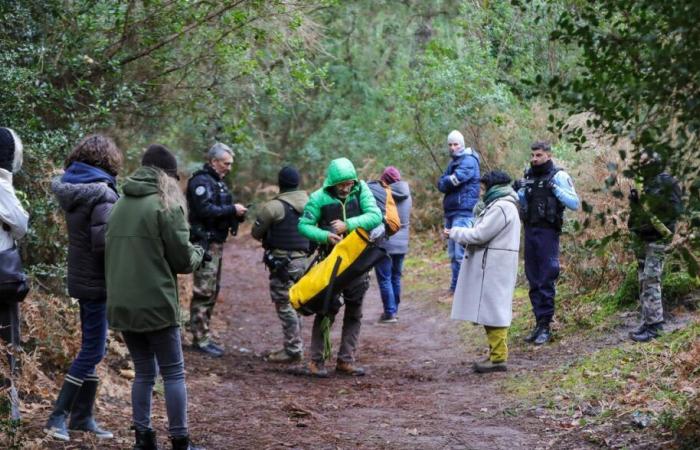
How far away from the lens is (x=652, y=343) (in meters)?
8.06

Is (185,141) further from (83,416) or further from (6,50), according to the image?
(83,416)

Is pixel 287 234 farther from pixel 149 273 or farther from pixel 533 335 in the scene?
pixel 149 273

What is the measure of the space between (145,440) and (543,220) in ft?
16.8

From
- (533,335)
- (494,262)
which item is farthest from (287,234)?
(533,335)

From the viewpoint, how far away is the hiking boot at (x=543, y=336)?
952 centimetres

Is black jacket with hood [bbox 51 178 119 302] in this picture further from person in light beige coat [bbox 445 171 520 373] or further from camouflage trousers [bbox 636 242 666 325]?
camouflage trousers [bbox 636 242 666 325]

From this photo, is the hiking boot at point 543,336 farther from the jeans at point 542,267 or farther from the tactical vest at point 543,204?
the tactical vest at point 543,204

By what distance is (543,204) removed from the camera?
9.15 meters

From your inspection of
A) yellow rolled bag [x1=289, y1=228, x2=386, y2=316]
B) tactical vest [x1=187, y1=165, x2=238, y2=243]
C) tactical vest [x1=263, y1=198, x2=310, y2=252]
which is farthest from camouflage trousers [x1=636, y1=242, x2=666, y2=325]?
tactical vest [x1=187, y1=165, x2=238, y2=243]

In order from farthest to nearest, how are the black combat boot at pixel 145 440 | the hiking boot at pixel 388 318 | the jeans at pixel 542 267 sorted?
the hiking boot at pixel 388 318 < the jeans at pixel 542 267 < the black combat boot at pixel 145 440

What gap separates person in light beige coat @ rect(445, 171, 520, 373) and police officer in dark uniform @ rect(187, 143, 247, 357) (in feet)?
8.55

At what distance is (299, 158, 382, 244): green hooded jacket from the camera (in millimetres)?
8406

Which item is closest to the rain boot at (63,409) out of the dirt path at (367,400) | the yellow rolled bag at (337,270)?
the dirt path at (367,400)

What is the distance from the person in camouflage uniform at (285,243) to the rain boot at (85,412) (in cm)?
337
